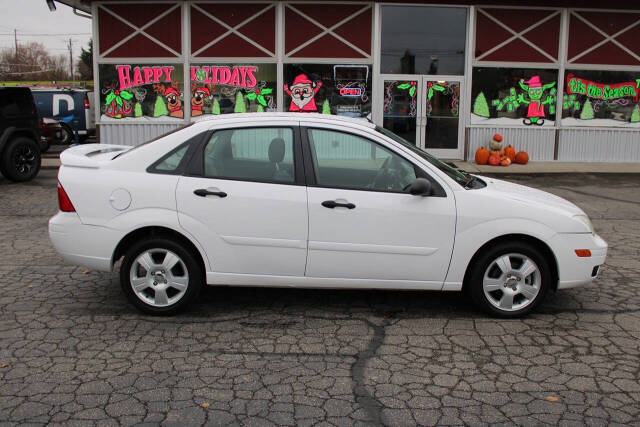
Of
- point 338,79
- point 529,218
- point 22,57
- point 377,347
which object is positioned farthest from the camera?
point 22,57

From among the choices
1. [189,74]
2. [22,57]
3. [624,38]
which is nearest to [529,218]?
[189,74]

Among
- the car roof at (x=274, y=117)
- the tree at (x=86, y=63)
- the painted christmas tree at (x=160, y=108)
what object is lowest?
the car roof at (x=274, y=117)

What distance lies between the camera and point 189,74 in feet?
51.6

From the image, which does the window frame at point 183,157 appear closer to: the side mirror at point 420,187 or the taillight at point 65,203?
the taillight at point 65,203

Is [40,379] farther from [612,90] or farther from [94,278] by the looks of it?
[612,90]

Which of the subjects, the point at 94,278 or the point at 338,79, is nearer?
the point at 94,278

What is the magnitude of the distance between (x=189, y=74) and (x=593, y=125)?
33.8 ft

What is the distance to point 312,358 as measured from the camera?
4277 mm

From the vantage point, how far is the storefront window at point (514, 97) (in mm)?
15945

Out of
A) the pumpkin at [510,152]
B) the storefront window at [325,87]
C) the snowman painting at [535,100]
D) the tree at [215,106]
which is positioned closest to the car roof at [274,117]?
the storefront window at [325,87]

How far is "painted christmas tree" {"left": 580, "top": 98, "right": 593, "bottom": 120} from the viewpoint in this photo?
640 inches

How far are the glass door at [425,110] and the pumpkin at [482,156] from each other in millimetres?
740

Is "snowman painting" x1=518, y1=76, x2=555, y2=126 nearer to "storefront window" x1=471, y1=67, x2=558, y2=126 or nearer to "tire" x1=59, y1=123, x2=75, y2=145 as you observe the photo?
"storefront window" x1=471, y1=67, x2=558, y2=126

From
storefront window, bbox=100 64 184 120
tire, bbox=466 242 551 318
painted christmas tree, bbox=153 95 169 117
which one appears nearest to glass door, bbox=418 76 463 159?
storefront window, bbox=100 64 184 120
